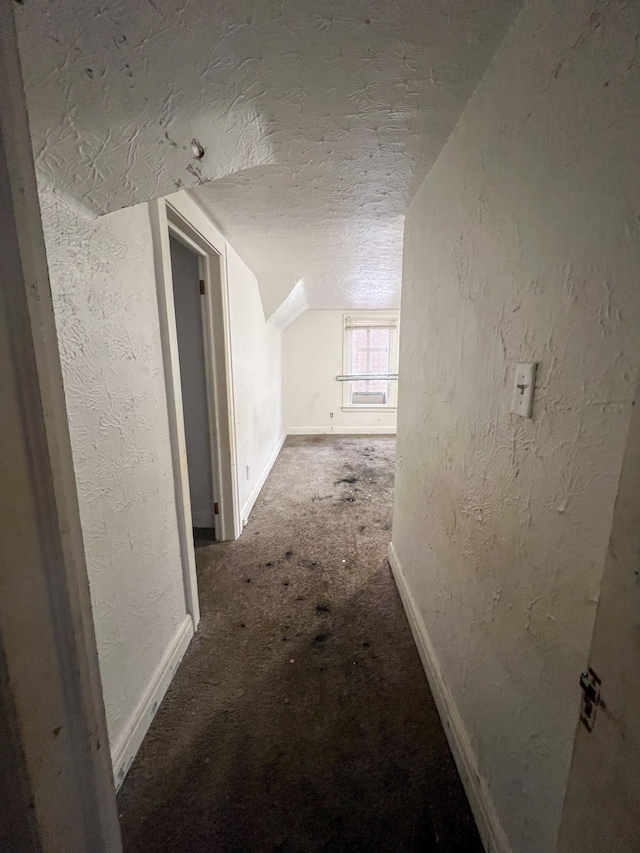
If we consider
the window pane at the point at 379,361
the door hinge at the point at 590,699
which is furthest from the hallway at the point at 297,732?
the window pane at the point at 379,361

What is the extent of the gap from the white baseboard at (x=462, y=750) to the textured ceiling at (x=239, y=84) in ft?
5.97

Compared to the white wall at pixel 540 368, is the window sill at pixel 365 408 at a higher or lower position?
lower

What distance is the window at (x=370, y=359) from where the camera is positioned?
5.25 meters

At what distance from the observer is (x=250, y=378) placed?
298cm

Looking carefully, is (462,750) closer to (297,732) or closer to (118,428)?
(297,732)

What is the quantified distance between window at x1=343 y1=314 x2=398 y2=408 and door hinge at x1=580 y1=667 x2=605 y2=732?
5092mm

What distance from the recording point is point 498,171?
833mm

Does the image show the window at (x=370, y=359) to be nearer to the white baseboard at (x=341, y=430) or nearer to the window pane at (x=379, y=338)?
the window pane at (x=379, y=338)

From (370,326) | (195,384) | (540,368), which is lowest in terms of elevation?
(195,384)

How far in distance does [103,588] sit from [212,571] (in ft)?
3.69

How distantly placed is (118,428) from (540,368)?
1149mm

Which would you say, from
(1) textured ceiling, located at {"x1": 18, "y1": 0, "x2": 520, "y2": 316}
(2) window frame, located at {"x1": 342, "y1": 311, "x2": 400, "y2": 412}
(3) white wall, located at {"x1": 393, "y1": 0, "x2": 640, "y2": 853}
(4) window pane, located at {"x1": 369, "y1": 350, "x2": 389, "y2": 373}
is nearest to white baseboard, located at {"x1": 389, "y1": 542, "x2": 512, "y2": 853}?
(3) white wall, located at {"x1": 393, "y1": 0, "x2": 640, "y2": 853}

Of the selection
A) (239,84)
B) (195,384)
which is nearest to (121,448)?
(239,84)

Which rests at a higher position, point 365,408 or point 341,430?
point 365,408
